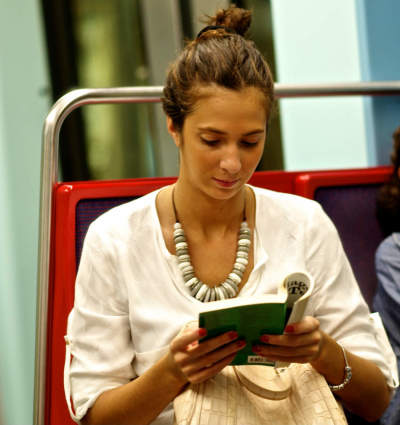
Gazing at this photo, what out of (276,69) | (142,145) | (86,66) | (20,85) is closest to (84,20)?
(86,66)

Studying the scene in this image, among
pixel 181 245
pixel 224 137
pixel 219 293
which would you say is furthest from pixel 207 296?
pixel 224 137

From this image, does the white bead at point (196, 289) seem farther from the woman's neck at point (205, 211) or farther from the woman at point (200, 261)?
the woman's neck at point (205, 211)

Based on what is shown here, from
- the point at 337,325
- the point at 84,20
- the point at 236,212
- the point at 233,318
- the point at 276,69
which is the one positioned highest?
the point at 84,20

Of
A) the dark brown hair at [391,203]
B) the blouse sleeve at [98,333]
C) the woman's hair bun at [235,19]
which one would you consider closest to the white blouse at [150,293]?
the blouse sleeve at [98,333]

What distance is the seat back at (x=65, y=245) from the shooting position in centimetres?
164

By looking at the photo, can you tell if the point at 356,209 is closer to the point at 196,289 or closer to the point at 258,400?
the point at 196,289

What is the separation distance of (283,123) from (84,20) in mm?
1358

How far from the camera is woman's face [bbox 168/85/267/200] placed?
4.24ft

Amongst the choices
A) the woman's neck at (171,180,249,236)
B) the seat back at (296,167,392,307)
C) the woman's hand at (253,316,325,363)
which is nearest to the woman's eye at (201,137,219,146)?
the woman's neck at (171,180,249,236)

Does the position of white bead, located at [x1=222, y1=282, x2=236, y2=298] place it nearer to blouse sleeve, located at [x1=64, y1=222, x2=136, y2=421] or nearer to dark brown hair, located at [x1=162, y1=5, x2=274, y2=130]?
blouse sleeve, located at [x1=64, y1=222, x2=136, y2=421]

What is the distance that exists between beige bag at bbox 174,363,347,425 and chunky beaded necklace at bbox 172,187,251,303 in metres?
0.17

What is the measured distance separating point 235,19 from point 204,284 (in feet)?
2.06

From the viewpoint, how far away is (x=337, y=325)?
140 centimetres

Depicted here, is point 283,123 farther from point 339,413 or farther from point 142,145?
point 339,413
